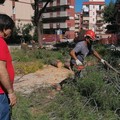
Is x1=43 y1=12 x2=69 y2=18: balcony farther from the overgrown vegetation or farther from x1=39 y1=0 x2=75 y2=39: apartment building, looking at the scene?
the overgrown vegetation

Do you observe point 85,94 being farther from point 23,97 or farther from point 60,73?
point 60,73

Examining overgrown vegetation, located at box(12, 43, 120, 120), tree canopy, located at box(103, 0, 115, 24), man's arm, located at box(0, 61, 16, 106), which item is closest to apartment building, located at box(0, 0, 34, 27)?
tree canopy, located at box(103, 0, 115, 24)

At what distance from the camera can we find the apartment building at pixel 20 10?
5969 cm

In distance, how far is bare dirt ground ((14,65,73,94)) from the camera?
10.3 m

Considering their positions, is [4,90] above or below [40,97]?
above

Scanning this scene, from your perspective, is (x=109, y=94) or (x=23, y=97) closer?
(x=109, y=94)

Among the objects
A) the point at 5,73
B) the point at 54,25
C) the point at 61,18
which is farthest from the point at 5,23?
the point at 61,18

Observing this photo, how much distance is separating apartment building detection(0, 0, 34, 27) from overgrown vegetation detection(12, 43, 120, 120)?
52402mm

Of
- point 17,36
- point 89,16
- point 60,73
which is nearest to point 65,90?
point 60,73

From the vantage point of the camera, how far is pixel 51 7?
90.2 metres

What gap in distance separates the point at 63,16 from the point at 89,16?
42682mm

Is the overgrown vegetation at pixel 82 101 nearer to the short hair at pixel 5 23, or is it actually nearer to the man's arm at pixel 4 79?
the man's arm at pixel 4 79

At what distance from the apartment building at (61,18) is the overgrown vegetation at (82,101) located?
244 feet

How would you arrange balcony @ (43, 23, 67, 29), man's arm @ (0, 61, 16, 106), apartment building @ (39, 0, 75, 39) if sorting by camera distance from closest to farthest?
man's arm @ (0, 61, 16, 106) → apartment building @ (39, 0, 75, 39) → balcony @ (43, 23, 67, 29)
